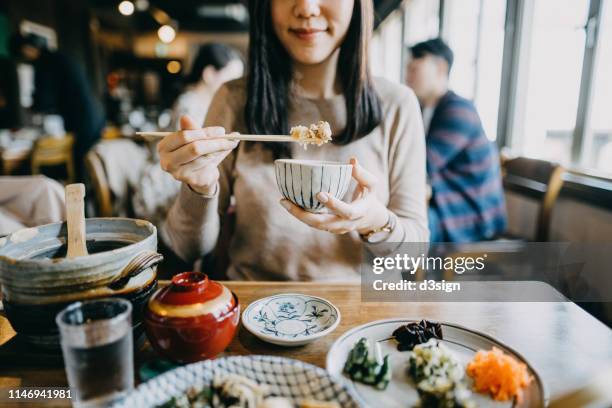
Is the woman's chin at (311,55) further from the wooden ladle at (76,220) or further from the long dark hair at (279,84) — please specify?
the wooden ladle at (76,220)

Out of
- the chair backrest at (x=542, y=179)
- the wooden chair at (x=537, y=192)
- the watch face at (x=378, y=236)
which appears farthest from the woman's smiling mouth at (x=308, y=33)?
the chair backrest at (x=542, y=179)

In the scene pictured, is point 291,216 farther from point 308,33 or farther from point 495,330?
point 495,330

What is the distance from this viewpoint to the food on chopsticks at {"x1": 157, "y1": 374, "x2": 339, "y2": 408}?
57 cm

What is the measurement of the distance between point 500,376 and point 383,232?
1.69ft

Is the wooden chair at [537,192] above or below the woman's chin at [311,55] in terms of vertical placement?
below

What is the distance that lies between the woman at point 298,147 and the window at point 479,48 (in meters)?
3.28

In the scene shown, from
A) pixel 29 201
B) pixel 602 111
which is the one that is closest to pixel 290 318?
pixel 29 201

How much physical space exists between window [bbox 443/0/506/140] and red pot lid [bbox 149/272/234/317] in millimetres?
4126

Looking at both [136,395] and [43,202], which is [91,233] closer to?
[136,395]

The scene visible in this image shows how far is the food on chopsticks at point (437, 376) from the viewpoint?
0.60 m

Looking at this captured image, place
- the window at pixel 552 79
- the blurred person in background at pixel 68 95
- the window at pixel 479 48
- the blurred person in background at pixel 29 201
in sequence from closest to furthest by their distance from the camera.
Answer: the blurred person in background at pixel 29 201 → the window at pixel 552 79 → the window at pixel 479 48 → the blurred person in background at pixel 68 95

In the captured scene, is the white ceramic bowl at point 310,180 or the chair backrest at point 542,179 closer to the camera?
the white ceramic bowl at point 310,180

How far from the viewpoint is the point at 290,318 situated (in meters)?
0.88

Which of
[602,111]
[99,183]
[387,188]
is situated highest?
[602,111]
